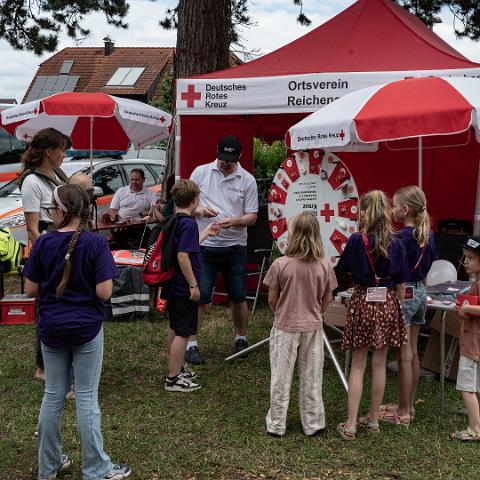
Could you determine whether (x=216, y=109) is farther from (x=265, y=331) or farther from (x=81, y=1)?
(x=81, y=1)

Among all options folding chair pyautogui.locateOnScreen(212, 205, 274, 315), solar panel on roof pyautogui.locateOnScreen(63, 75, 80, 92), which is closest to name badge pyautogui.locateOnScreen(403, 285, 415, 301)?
folding chair pyautogui.locateOnScreen(212, 205, 274, 315)

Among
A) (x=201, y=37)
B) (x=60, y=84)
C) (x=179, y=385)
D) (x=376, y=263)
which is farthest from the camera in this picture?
(x=60, y=84)

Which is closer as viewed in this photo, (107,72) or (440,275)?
(440,275)

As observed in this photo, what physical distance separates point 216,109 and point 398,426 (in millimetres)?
3500

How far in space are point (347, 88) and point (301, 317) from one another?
2.82 m

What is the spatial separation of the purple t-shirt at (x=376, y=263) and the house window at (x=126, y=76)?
41.7m

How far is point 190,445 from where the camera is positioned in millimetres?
4293

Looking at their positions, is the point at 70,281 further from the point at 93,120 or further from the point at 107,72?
the point at 107,72

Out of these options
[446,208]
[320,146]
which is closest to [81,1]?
[446,208]

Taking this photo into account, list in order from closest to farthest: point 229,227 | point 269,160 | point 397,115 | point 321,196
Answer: point 397,115
point 321,196
point 229,227
point 269,160

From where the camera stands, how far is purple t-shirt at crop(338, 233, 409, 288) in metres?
4.23

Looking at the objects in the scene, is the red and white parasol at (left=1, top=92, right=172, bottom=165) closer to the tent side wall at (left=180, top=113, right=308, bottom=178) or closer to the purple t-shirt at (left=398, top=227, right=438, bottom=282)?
the tent side wall at (left=180, top=113, right=308, bottom=178)

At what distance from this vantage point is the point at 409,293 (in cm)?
449

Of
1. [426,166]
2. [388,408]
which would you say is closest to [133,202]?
[426,166]
